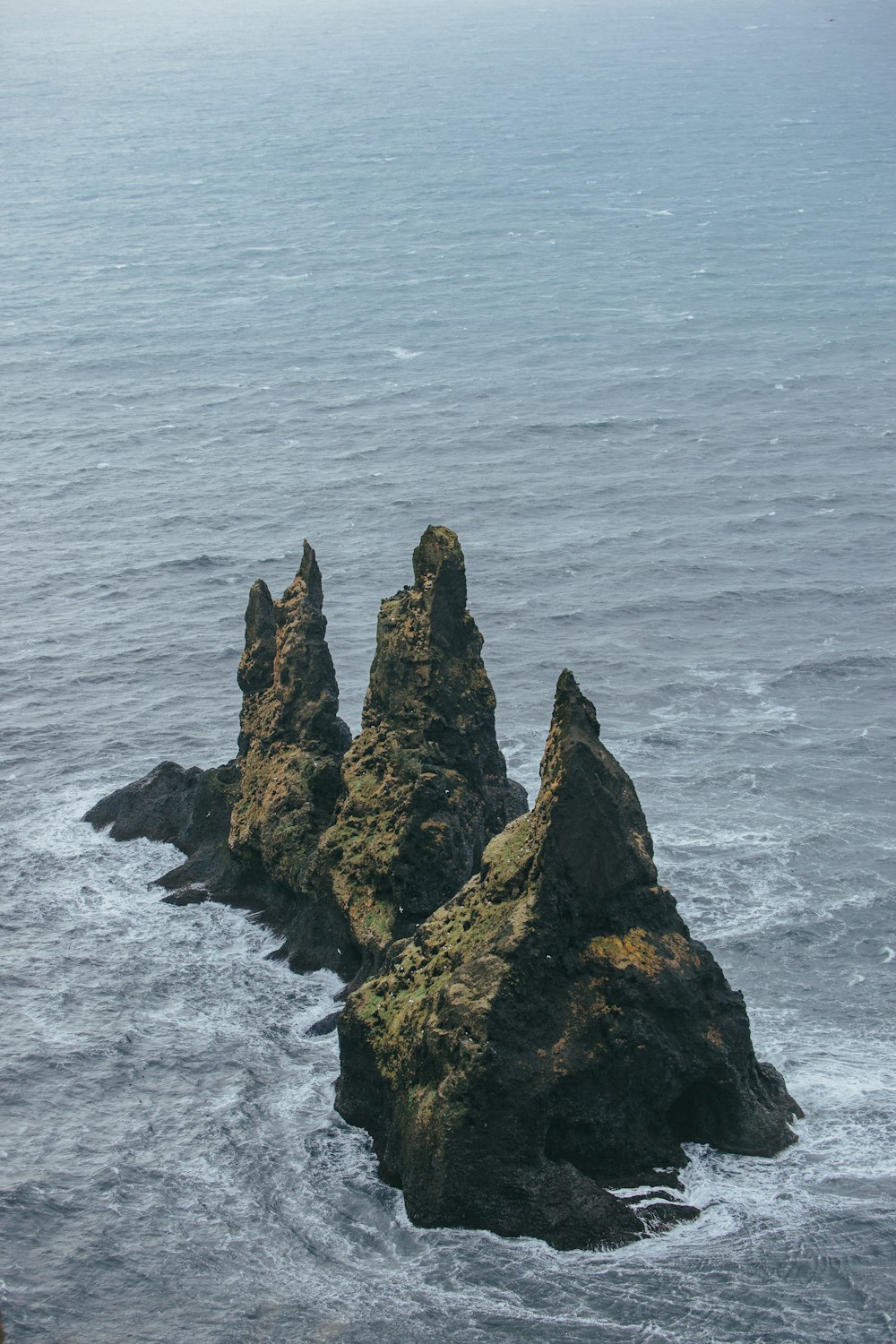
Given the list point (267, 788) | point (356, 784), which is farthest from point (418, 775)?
point (267, 788)

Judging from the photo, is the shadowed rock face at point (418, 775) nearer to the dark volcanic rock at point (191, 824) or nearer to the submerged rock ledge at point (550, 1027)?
the submerged rock ledge at point (550, 1027)

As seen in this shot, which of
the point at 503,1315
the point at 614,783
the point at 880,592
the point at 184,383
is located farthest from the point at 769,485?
the point at 503,1315

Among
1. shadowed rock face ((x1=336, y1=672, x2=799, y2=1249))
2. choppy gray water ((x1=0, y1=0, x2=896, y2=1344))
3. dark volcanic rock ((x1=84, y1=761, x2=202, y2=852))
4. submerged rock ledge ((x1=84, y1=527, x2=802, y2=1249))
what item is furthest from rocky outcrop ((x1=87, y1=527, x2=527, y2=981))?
shadowed rock face ((x1=336, y1=672, x2=799, y2=1249))

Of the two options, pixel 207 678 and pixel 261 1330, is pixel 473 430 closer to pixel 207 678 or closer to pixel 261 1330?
pixel 207 678

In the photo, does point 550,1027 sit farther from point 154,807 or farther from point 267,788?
point 154,807

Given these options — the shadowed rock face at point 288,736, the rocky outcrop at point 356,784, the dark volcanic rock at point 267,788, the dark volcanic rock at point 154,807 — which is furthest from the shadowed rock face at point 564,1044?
the dark volcanic rock at point 154,807

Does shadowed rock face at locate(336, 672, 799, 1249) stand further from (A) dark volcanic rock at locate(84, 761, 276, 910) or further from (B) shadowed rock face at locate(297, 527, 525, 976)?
(A) dark volcanic rock at locate(84, 761, 276, 910)
